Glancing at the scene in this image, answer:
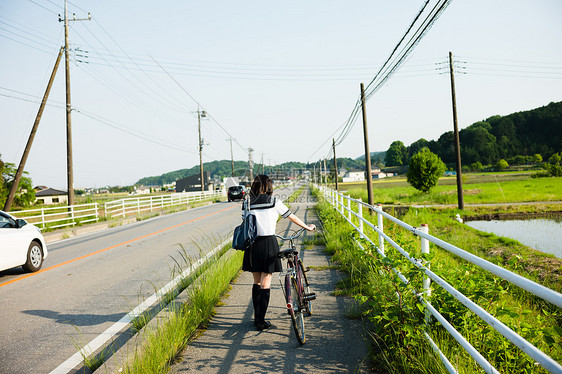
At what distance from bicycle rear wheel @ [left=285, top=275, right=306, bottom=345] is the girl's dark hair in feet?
3.54

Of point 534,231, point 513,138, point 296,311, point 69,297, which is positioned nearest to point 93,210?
point 69,297

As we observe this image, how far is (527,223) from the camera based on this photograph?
76.2 ft

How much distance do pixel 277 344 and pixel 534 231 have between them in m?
20.2

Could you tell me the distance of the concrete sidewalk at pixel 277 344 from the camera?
12.3 ft

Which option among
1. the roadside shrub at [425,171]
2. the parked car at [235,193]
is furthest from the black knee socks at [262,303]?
the roadside shrub at [425,171]

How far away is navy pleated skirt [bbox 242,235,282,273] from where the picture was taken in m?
4.67

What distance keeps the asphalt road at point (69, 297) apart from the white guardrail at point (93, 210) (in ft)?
24.7

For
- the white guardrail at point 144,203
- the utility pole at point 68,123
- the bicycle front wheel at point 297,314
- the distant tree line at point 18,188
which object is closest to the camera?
the bicycle front wheel at point 297,314

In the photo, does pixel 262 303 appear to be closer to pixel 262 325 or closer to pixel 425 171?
pixel 262 325

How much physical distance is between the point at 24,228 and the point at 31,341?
4.96m

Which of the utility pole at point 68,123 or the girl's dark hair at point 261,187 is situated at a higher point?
the utility pole at point 68,123

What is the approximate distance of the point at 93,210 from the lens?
22703mm

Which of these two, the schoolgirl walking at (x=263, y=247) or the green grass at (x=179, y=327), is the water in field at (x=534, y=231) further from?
the schoolgirl walking at (x=263, y=247)

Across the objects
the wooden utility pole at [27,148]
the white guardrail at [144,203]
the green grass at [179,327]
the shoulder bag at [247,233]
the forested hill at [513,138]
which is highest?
the forested hill at [513,138]
